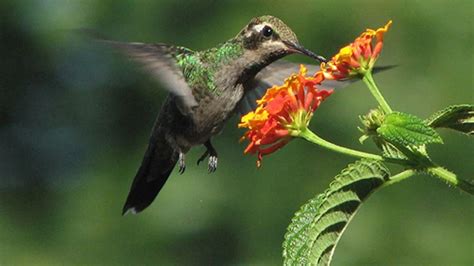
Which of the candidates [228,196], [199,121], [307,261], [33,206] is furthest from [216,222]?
[307,261]

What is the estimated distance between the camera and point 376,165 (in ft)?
5.72

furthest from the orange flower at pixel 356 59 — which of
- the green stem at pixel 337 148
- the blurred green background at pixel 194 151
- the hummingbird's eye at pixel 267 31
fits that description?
the blurred green background at pixel 194 151

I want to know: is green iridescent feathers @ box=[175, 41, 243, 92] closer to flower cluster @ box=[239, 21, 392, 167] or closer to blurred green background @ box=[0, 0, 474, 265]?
flower cluster @ box=[239, 21, 392, 167]

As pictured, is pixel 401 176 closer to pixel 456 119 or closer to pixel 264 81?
pixel 456 119

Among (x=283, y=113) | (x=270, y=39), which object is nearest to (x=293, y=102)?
(x=283, y=113)

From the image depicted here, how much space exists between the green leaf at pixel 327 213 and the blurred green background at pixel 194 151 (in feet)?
8.85

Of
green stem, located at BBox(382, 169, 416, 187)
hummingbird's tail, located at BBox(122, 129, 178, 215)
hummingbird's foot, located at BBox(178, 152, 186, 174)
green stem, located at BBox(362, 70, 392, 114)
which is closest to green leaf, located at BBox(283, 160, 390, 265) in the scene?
green stem, located at BBox(382, 169, 416, 187)

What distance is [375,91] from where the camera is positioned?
6.12 feet

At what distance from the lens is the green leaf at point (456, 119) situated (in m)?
1.69

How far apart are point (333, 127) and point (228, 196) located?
0.60m

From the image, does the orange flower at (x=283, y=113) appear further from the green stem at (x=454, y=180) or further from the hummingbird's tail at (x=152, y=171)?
the hummingbird's tail at (x=152, y=171)

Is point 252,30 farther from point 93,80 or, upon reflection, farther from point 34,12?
point 34,12

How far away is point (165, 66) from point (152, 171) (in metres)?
0.43

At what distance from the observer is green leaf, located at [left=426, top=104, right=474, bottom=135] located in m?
1.69
